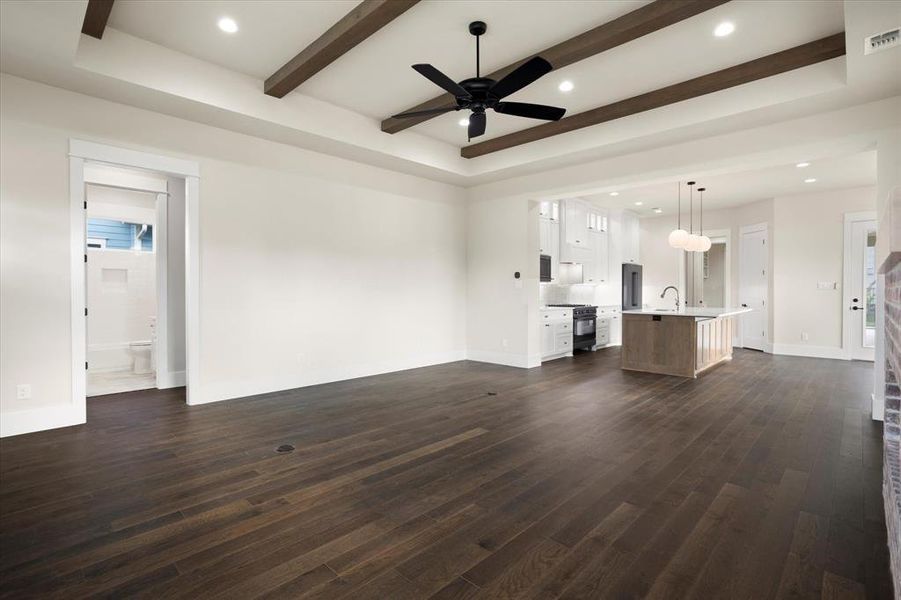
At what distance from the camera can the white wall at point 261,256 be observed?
11.9ft

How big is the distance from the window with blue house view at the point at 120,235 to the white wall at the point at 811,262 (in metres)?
11.3

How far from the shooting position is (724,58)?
152 inches

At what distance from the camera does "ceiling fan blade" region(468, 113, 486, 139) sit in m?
3.63

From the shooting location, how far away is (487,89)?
3.36 metres

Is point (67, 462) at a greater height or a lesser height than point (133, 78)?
lesser

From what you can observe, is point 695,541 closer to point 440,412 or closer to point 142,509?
point 440,412

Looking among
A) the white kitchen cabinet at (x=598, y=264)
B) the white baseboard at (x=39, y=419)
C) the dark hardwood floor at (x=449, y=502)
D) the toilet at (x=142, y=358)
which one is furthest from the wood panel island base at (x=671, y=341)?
the toilet at (x=142, y=358)

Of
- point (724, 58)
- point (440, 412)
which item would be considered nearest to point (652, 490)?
point (440, 412)

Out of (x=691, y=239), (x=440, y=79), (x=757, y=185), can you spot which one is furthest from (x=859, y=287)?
(x=440, y=79)

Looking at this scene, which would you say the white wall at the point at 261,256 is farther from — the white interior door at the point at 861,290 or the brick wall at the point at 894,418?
the white interior door at the point at 861,290

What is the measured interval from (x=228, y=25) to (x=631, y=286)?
859 cm

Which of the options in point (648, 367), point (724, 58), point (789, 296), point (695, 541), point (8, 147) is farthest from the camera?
point (789, 296)

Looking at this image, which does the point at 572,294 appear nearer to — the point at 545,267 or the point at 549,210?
the point at 545,267

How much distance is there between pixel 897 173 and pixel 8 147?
739 cm
